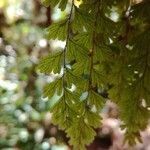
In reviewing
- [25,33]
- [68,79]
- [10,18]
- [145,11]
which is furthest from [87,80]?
[10,18]

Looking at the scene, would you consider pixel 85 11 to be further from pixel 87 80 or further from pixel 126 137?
pixel 126 137

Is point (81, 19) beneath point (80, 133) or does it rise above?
above

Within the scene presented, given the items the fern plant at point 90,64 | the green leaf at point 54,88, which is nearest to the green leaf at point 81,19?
the fern plant at point 90,64

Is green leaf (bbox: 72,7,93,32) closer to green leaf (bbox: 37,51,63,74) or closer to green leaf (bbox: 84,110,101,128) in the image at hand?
green leaf (bbox: 37,51,63,74)

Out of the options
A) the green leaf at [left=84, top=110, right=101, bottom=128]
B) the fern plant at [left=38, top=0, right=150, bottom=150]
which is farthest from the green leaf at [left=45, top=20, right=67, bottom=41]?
the green leaf at [left=84, top=110, right=101, bottom=128]

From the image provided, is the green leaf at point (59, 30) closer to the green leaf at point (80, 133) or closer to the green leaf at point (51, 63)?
the green leaf at point (51, 63)

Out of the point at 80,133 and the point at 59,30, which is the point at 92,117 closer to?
the point at 80,133

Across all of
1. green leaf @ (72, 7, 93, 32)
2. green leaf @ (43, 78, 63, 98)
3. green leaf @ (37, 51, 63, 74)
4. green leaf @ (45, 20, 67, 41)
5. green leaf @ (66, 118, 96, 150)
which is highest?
green leaf @ (72, 7, 93, 32)

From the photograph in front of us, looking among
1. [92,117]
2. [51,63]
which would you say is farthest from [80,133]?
[51,63]
